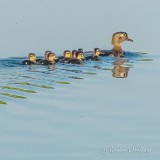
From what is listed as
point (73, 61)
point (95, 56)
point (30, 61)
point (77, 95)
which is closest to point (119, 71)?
point (73, 61)

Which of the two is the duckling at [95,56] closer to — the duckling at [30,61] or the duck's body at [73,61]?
the duck's body at [73,61]

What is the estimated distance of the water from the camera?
10.7 m

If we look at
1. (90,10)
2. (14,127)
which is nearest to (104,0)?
(90,10)

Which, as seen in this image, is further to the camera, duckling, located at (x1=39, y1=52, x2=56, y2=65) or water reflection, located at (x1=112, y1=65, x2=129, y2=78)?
duckling, located at (x1=39, y1=52, x2=56, y2=65)

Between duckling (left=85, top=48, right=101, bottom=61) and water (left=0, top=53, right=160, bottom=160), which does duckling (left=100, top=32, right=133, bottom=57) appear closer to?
duckling (left=85, top=48, right=101, bottom=61)

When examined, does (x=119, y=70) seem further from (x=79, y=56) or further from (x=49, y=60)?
(x=49, y=60)

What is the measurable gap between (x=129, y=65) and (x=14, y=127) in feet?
20.6

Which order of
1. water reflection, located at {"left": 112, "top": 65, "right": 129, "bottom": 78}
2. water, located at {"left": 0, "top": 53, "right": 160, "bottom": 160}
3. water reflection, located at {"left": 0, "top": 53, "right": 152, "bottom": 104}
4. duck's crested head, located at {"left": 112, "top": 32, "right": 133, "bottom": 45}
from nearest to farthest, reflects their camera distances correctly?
water, located at {"left": 0, "top": 53, "right": 160, "bottom": 160}
water reflection, located at {"left": 0, "top": 53, "right": 152, "bottom": 104}
water reflection, located at {"left": 112, "top": 65, "right": 129, "bottom": 78}
duck's crested head, located at {"left": 112, "top": 32, "right": 133, "bottom": 45}

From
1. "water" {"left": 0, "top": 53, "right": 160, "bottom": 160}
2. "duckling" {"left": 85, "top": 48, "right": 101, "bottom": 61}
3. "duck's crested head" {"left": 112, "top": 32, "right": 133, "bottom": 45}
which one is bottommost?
"water" {"left": 0, "top": 53, "right": 160, "bottom": 160}

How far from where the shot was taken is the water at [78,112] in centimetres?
1073

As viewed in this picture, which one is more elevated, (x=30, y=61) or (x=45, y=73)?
(x=30, y=61)

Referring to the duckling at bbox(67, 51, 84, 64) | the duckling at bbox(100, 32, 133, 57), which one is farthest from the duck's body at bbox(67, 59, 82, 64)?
the duckling at bbox(100, 32, 133, 57)

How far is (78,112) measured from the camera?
496 inches

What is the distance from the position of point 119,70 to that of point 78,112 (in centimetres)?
415
